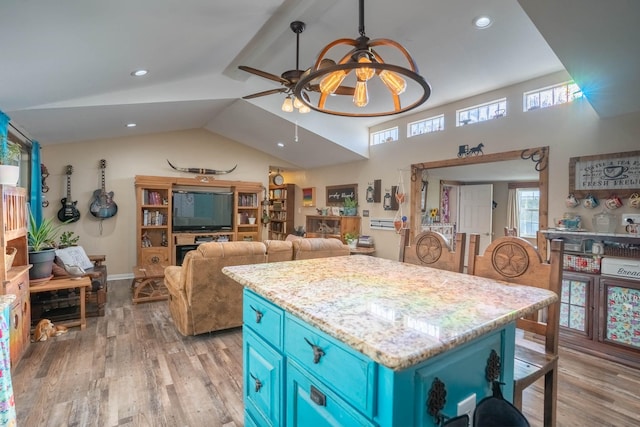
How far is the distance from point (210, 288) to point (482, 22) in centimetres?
345

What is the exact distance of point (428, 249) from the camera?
2115mm

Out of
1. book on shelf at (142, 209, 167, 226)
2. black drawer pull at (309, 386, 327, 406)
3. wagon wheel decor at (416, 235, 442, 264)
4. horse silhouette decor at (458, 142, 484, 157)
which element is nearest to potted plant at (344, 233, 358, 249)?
horse silhouette decor at (458, 142, 484, 157)

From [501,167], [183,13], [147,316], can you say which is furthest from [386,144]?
[147,316]

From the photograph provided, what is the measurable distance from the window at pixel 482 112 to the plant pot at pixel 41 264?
5282 mm

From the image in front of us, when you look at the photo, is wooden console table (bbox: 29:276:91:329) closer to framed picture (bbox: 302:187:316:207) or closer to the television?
the television

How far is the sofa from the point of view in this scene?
10.4ft

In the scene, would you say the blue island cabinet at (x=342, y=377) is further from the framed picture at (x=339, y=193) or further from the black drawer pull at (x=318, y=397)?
the framed picture at (x=339, y=193)

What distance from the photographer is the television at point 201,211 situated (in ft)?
21.2

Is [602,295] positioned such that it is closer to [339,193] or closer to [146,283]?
[339,193]

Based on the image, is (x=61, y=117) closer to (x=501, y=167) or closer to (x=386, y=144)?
(x=386, y=144)

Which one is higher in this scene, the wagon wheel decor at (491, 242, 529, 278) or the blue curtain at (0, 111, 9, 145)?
the blue curtain at (0, 111, 9, 145)

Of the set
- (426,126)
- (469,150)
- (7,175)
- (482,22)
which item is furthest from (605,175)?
(7,175)

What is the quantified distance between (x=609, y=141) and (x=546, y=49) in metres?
1.10

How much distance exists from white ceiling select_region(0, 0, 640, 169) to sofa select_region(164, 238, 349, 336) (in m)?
1.89
